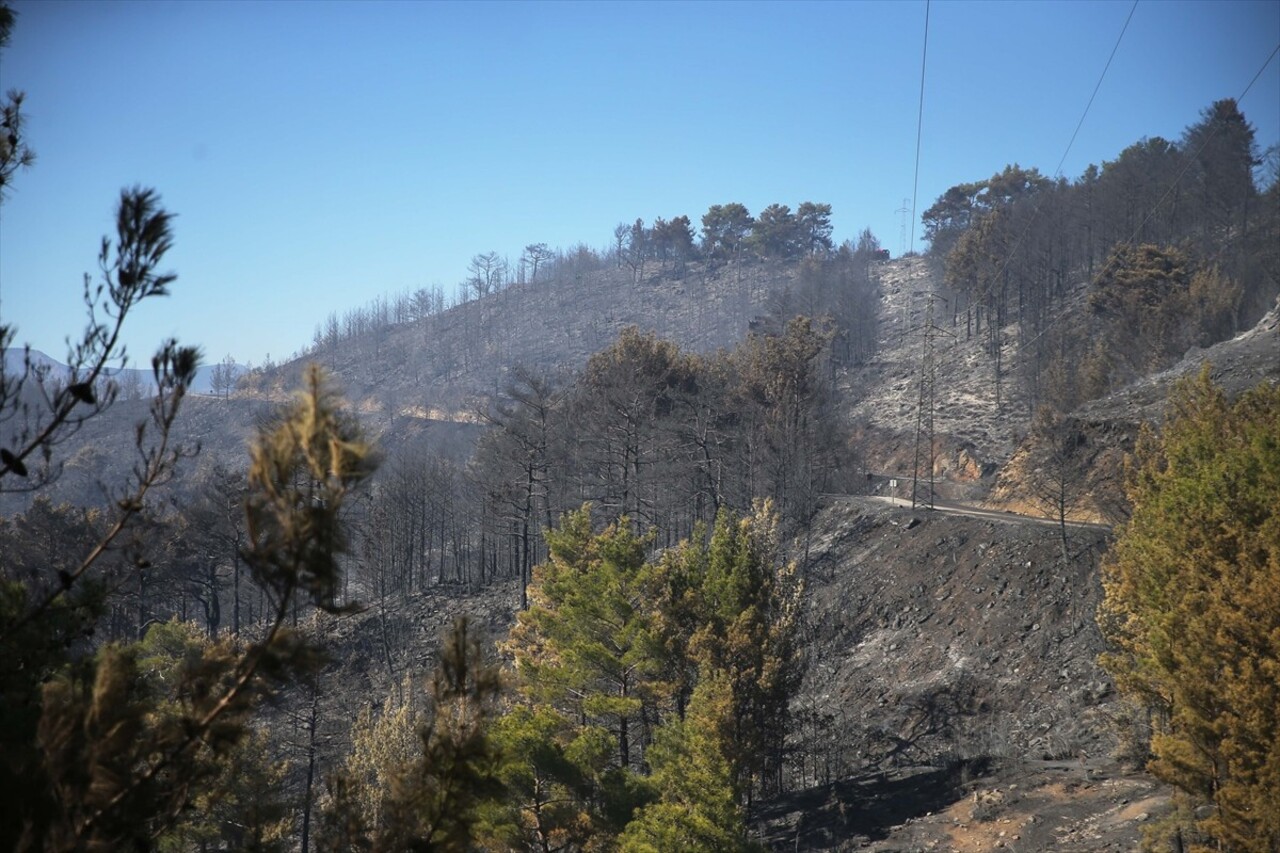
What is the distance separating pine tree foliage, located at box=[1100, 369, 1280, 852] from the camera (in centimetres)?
1241

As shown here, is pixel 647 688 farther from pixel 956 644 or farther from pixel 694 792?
pixel 956 644

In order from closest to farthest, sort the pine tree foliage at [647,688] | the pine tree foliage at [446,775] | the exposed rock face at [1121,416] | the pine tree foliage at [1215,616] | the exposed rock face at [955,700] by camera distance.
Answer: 1. the pine tree foliage at [446,775]
2. the pine tree foliage at [1215,616]
3. the pine tree foliage at [647,688]
4. the exposed rock face at [955,700]
5. the exposed rock face at [1121,416]

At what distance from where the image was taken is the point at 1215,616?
43.6 ft

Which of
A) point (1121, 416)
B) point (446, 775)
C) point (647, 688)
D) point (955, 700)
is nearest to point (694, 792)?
point (647, 688)

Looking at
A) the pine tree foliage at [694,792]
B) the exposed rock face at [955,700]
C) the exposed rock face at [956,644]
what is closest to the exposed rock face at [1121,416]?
the exposed rock face at [956,644]

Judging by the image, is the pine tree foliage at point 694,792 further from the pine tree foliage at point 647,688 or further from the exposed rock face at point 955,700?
the exposed rock face at point 955,700

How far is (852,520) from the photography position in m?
39.1

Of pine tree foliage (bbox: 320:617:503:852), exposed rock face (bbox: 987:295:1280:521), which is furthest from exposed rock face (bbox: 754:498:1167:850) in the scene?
pine tree foliage (bbox: 320:617:503:852)

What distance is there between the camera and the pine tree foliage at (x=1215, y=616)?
1241 cm

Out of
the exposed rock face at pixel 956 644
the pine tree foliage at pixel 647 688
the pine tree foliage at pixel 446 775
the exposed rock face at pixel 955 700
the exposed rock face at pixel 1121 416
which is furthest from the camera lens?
the exposed rock face at pixel 1121 416

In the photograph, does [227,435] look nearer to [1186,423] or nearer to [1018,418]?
[1018,418]

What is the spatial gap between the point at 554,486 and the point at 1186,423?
120 ft

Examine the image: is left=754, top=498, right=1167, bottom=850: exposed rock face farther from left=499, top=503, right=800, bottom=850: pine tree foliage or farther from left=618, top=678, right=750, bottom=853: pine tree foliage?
left=618, top=678, right=750, bottom=853: pine tree foliage

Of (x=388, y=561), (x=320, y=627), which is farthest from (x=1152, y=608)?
(x=388, y=561)
